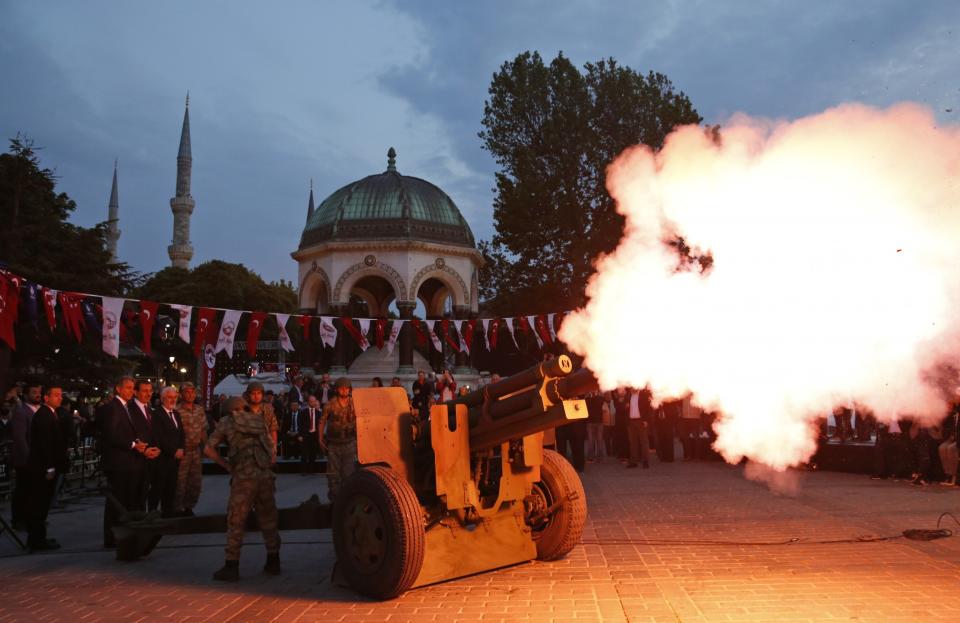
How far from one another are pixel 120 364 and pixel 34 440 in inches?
823

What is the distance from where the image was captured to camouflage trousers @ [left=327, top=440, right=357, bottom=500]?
1106 cm

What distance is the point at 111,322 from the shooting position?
54.8ft

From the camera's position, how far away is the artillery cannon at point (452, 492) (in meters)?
6.72

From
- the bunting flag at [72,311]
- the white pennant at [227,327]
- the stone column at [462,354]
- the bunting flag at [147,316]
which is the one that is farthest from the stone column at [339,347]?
the bunting flag at [72,311]

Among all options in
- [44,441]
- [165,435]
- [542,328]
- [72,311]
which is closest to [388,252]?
[542,328]

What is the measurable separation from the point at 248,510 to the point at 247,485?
0.25 m

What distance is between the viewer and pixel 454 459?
23.7 feet

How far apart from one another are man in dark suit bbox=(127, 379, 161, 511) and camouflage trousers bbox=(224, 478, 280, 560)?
2.51 m

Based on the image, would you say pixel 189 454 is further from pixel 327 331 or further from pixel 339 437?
pixel 327 331

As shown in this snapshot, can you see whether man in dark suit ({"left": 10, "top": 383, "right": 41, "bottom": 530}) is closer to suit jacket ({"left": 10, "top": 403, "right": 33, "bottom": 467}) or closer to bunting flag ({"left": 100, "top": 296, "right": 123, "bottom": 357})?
suit jacket ({"left": 10, "top": 403, "right": 33, "bottom": 467})

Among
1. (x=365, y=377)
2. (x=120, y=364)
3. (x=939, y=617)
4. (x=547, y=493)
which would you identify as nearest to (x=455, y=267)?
(x=365, y=377)

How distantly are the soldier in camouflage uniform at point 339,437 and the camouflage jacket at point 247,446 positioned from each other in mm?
3227

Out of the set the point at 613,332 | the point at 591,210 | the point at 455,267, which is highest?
the point at 591,210

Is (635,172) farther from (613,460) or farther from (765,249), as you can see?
(613,460)
